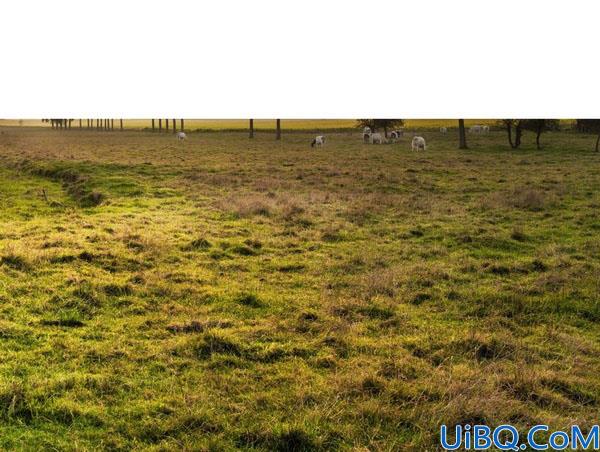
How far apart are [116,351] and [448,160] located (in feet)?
89.4

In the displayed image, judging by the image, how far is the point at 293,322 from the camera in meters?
7.36

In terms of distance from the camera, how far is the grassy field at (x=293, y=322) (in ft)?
15.9

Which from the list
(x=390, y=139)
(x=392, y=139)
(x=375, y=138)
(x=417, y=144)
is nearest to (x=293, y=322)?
(x=417, y=144)

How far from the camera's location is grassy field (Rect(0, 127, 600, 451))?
485cm

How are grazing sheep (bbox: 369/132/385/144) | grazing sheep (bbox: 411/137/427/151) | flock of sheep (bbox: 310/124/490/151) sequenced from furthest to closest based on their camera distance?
grazing sheep (bbox: 369/132/385/144)
flock of sheep (bbox: 310/124/490/151)
grazing sheep (bbox: 411/137/427/151)

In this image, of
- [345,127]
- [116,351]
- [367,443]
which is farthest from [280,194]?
[345,127]

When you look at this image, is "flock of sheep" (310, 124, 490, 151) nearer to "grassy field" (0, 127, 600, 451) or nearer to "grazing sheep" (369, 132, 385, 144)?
"grazing sheep" (369, 132, 385, 144)

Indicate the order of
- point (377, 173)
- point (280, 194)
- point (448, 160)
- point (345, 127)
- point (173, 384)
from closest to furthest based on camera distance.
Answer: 1. point (173, 384)
2. point (280, 194)
3. point (377, 173)
4. point (448, 160)
5. point (345, 127)

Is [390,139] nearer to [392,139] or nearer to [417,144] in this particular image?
[392,139]

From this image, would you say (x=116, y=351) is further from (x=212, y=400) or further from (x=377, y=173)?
(x=377, y=173)

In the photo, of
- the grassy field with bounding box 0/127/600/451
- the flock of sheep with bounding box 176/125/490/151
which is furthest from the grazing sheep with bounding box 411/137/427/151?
the grassy field with bounding box 0/127/600/451

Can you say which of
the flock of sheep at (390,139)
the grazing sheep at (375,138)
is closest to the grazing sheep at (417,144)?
the flock of sheep at (390,139)

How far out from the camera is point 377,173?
79.9 feet

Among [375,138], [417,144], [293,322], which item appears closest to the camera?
[293,322]
